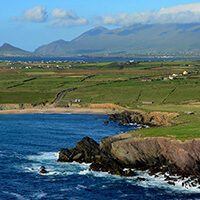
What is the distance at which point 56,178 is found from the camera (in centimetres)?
7056

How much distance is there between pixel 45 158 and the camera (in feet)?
273

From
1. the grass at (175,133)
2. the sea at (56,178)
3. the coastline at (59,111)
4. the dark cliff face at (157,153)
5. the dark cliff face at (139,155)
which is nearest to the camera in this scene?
the sea at (56,178)

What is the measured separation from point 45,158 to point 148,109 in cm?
6388

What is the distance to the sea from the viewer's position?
63.0 meters

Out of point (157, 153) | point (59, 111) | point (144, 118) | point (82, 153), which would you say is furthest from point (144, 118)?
point (157, 153)

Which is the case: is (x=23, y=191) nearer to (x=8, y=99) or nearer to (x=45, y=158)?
(x=45, y=158)

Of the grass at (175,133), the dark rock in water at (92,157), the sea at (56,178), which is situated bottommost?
the sea at (56,178)

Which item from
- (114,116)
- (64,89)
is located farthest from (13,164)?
(64,89)

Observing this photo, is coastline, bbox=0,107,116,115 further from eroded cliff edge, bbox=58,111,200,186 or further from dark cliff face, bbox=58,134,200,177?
dark cliff face, bbox=58,134,200,177

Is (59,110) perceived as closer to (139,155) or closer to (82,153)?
(82,153)

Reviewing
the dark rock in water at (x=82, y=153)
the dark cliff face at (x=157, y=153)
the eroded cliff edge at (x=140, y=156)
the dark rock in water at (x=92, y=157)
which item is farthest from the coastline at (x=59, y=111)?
the dark cliff face at (x=157, y=153)

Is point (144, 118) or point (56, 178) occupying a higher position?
point (144, 118)

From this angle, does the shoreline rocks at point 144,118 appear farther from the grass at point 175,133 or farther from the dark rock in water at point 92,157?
the dark rock in water at point 92,157

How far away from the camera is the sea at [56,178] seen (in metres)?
63.0
